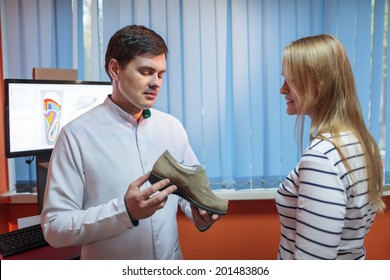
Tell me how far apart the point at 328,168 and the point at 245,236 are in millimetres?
1440

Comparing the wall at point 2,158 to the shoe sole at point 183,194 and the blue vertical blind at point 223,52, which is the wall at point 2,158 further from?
the shoe sole at point 183,194

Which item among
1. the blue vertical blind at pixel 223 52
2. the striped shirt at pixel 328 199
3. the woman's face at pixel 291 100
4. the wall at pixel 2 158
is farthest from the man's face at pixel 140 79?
the wall at pixel 2 158

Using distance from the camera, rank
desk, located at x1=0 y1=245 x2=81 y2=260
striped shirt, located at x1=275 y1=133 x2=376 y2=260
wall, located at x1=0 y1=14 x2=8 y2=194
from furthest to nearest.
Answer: wall, located at x1=0 y1=14 x2=8 y2=194 < desk, located at x1=0 y1=245 x2=81 y2=260 < striped shirt, located at x1=275 y1=133 x2=376 y2=260

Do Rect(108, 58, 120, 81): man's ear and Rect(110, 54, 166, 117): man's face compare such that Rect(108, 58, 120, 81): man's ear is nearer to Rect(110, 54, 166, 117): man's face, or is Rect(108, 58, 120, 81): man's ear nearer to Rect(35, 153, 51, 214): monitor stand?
Rect(110, 54, 166, 117): man's face

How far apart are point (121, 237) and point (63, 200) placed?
0.22m

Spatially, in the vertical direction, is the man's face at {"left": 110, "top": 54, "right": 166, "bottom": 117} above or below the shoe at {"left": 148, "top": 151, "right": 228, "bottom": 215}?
above

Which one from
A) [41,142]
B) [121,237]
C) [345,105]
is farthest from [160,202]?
[41,142]

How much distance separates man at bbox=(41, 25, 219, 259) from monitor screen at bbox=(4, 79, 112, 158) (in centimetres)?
53

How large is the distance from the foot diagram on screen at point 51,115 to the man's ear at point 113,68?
0.59m

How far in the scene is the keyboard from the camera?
47.3 inches

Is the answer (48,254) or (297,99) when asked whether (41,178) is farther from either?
(297,99)

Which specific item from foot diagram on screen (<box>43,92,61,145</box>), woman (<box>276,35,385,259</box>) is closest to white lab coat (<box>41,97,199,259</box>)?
woman (<box>276,35,385,259</box>)

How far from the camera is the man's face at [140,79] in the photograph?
104cm
